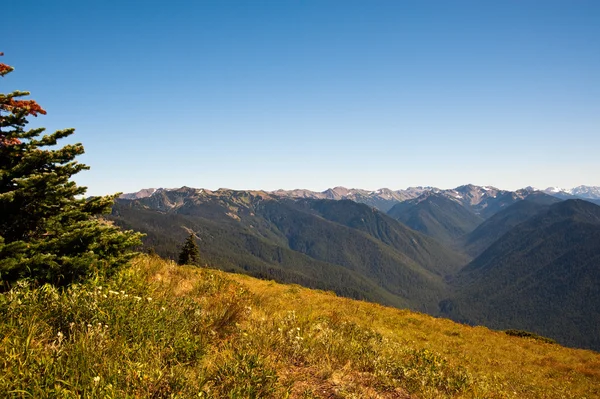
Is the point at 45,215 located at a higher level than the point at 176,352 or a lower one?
higher

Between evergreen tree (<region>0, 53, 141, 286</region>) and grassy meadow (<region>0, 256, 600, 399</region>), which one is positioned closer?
grassy meadow (<region>0, 256, 600, 399</region>)

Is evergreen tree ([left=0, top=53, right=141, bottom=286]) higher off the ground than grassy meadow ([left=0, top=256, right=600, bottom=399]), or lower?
higher

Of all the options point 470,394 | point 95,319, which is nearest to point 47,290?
point 95,319

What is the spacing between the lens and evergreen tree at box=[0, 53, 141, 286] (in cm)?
664

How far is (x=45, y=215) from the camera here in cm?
785

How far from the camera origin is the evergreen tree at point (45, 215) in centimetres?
664

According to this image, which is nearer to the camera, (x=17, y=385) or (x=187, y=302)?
(x=17, y=385)

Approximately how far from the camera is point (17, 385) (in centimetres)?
344

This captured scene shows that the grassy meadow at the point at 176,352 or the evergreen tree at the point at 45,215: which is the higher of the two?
the evergreen tree at the point at 45,215

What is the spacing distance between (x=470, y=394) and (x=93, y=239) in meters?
9.39

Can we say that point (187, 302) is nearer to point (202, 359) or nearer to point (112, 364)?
point (202, 359)

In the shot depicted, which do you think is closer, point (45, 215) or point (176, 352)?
point (176, 352)

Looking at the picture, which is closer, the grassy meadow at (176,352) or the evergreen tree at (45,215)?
the grassy meadow at (176,352)

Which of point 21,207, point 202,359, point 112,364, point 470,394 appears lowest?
point 470,394
